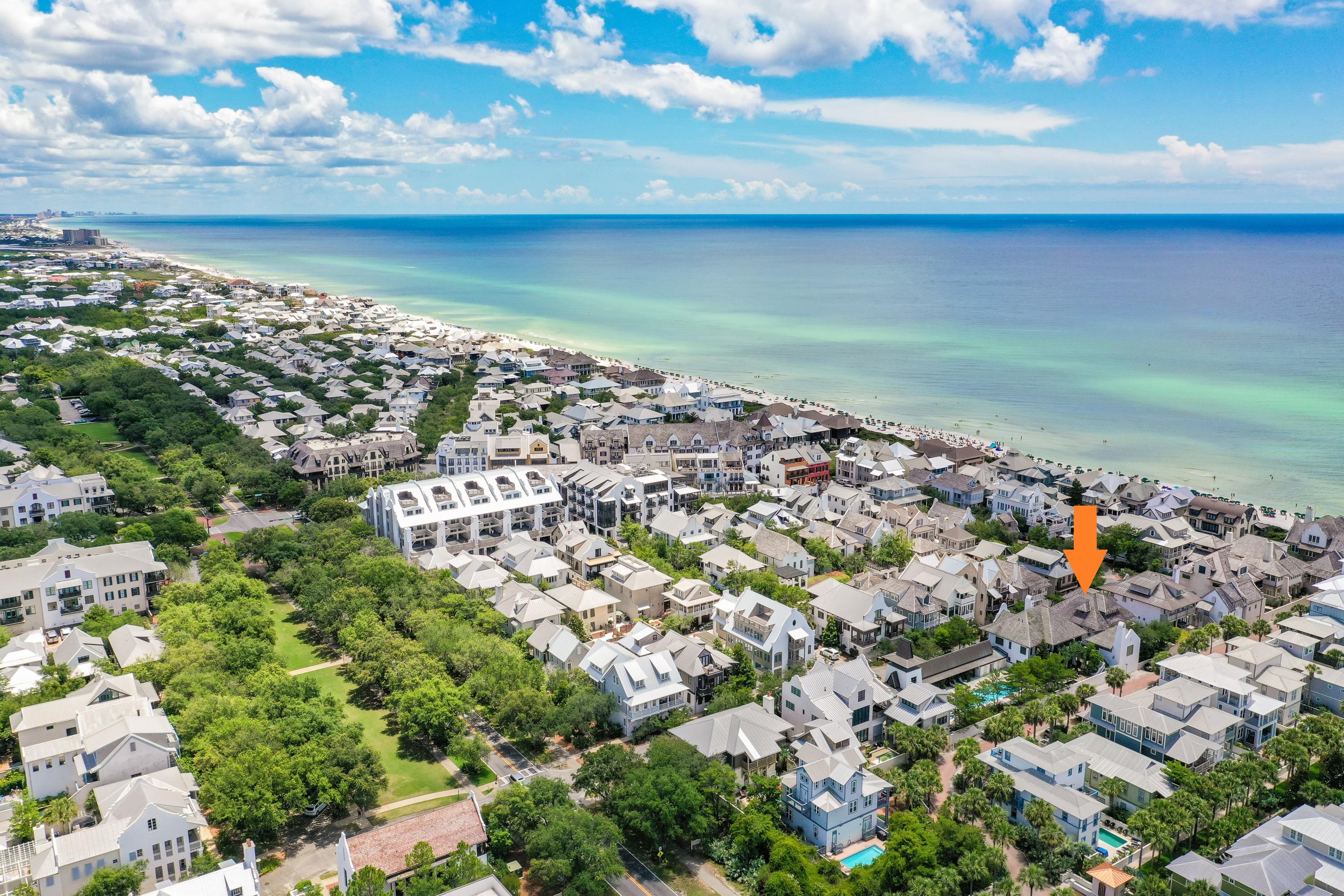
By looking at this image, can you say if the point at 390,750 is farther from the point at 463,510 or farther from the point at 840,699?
the point at 463,510

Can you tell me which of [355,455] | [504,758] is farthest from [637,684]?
[355,455]

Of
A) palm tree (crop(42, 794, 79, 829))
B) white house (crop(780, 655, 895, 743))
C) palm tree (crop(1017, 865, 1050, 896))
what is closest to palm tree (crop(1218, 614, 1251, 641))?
white house (crop(780, 655, 895, 743))

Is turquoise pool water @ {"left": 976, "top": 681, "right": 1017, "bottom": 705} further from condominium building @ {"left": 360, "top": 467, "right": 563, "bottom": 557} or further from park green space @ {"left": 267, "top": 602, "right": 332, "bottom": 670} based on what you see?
park green space @ {"left": 267, "top": 602, "right": 332, "bottom": 670}

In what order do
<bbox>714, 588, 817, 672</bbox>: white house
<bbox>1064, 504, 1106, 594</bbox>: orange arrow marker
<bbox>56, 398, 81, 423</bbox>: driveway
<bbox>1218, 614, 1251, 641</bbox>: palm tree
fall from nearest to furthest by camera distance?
<bbox>714, 588, 817, 672</bbox>: white house → <bbox>1218, 614, 1251, 641</bbox>: palm tree → <bbox>1064, 504, 1106, 594</bbox>: orange arrow marker → <bbox>56, 398, 81, 423</bbox>: driveway

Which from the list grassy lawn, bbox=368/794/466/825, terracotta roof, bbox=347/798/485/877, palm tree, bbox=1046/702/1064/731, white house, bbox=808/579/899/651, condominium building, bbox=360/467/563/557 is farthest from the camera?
condominium building, bbox=360/467/563/557

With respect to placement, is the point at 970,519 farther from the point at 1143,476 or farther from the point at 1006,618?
the point at 1143,476

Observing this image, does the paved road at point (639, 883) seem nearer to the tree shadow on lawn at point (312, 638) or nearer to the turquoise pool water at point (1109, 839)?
the turquoise pool water at point (1109, 839)

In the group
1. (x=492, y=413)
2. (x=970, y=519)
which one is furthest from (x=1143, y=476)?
(x=492, y=413)
